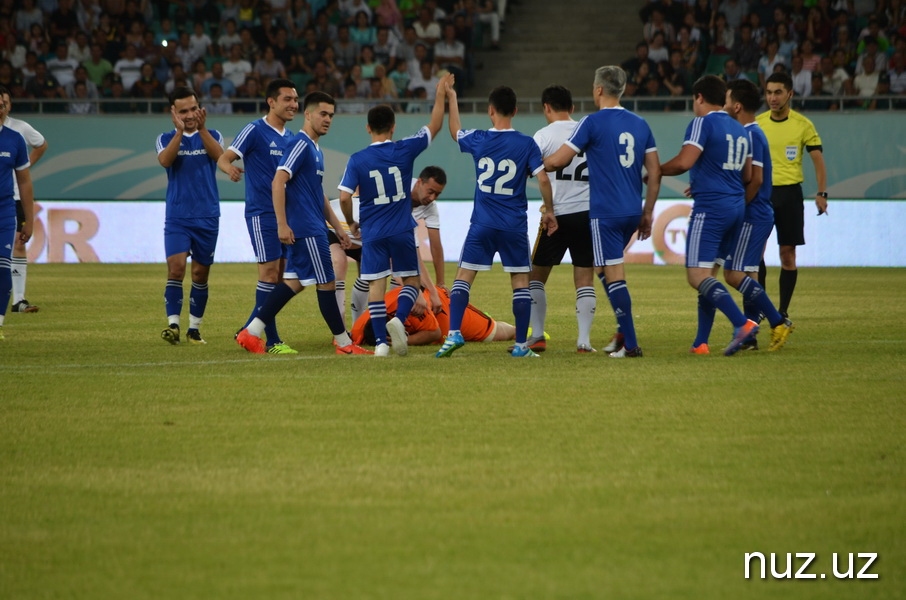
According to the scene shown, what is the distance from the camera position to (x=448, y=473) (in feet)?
17.7

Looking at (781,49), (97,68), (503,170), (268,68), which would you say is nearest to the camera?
(503,170)

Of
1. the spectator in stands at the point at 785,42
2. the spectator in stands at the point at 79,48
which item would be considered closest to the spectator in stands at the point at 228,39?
the spectator in stands at the point at 79,48

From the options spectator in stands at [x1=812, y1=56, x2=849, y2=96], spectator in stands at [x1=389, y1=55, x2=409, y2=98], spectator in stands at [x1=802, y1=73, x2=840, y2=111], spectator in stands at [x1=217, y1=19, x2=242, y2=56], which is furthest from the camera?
spectator in stands at [x1=217, y1=19, x2=242, y2=56]

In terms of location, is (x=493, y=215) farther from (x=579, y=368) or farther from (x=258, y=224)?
(x=258, y=224)

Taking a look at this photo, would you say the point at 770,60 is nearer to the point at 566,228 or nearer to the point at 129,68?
the point at 129,68

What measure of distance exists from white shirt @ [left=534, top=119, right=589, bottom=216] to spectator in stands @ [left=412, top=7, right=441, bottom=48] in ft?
57.4

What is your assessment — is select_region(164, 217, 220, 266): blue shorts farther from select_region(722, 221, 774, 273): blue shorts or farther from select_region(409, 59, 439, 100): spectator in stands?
select_region(409, 59, 439, 100): spectator in stands

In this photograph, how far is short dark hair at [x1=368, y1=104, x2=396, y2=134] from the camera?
9.38m

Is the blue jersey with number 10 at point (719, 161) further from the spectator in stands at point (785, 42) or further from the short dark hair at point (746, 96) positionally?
the spectator in stands at point (785, 42)

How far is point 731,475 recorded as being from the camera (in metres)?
5.34

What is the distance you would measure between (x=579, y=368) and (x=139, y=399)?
3.16 m

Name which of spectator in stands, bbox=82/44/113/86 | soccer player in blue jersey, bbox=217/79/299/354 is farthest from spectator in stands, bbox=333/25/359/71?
soccer player in blue jersey, bbox=217/79/299/354

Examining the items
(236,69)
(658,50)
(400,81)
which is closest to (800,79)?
(658,50)

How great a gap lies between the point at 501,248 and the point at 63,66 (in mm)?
19198
